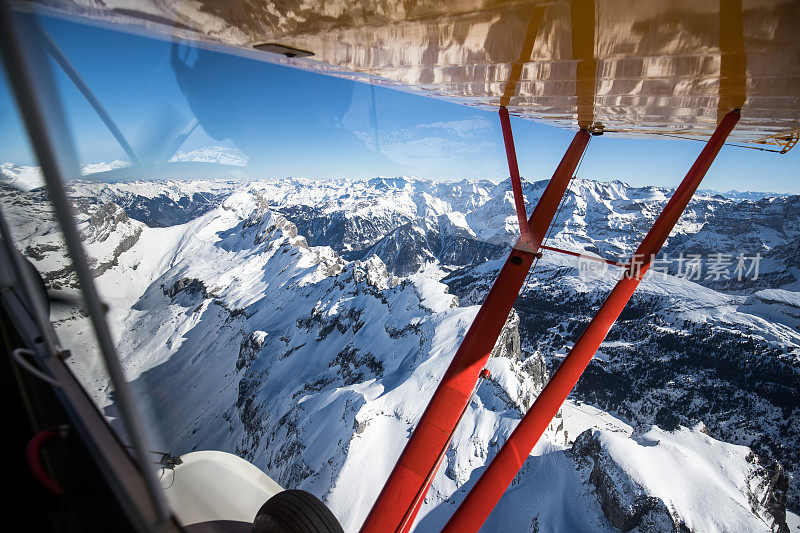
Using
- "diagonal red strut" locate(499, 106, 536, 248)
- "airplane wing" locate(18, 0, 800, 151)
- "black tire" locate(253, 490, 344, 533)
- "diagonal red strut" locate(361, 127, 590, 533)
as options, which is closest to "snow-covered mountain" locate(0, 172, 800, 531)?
"diagonal red strut" locate(361, 127, 590, 533)

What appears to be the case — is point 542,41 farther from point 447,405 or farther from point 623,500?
point 623,500

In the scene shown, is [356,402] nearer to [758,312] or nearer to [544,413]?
[544,413]

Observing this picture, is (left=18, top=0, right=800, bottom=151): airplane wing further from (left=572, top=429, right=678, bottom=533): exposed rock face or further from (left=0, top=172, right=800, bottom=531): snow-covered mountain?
(left=572, top=429, right=678, bottom=533): exposed rock face

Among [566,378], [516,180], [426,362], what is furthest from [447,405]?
[426,362]

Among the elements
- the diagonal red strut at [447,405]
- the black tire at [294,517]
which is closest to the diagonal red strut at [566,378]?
the diagonal red strut at [447,405]

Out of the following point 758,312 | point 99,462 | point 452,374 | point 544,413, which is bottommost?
point 758,312

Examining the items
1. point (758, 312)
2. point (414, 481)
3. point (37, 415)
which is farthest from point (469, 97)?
point (758, 312)

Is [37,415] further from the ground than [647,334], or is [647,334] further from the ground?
[37,415]
